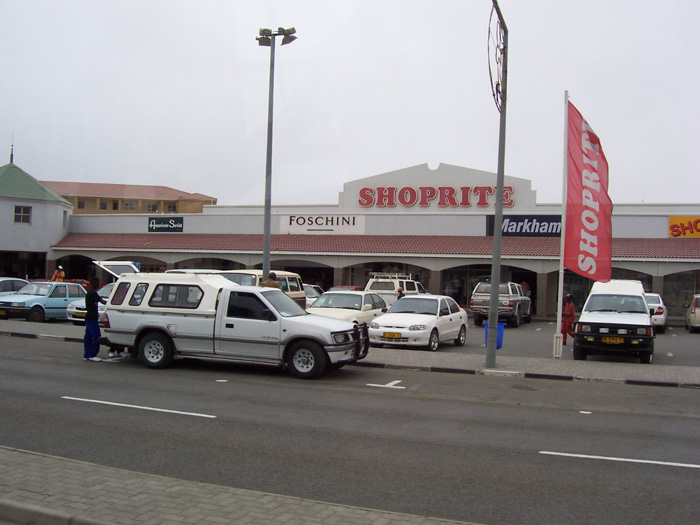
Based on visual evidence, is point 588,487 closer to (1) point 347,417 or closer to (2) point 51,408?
(1) point 347,417

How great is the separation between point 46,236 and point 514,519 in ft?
138

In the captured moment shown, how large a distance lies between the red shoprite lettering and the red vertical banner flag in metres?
20.6

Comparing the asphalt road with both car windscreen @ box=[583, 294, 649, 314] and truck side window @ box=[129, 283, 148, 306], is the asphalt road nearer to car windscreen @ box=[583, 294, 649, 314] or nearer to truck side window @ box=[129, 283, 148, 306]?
truck side window @ box=[129, 283, 148, 306]

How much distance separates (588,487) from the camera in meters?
6.18

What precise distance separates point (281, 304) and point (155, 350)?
2775 millimetres

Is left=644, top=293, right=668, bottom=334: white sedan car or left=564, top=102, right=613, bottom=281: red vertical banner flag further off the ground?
left=564, top=102, right=613, bottom=281: red vertical banner flag

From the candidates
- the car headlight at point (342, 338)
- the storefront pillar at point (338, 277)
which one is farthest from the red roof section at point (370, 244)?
the car headlight at point (342, 338)

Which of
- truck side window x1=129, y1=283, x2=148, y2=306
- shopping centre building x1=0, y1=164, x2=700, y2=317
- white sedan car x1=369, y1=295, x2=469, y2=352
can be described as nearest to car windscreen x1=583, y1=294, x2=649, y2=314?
white sedan car x1=369, y1=295, x2=469, y2=352

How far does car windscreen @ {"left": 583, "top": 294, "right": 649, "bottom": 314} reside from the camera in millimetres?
17125

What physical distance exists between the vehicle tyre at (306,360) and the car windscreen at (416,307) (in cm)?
680

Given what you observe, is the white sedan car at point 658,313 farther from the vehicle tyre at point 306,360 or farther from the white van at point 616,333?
the vehicle tyre at point 306,360

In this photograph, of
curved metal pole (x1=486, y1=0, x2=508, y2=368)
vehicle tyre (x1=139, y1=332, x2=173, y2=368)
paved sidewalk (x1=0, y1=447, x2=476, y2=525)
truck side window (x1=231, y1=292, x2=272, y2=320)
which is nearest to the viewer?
paved sidewalk (x1=0, y1=447, x2=476, y2=525)

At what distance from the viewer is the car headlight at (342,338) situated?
1216 cm

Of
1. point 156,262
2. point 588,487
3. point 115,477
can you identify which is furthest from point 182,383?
point 156,262
